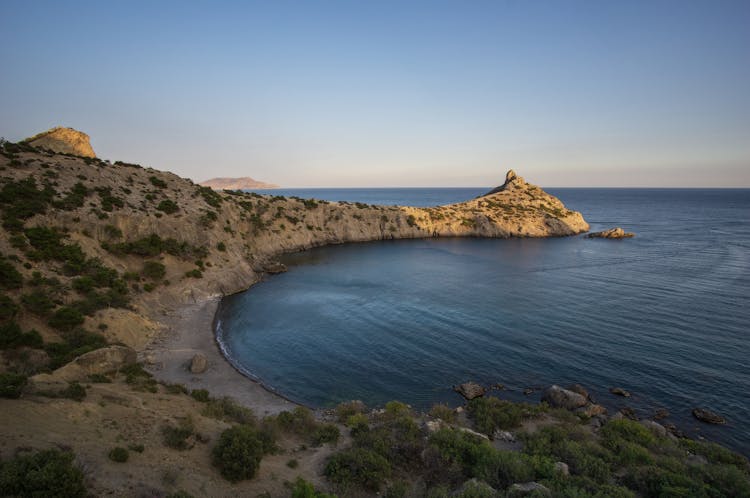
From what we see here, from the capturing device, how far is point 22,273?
32.0 m

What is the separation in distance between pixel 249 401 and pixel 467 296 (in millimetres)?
34653

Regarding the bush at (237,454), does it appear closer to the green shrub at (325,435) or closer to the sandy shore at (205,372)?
the green shrub at (325,435)

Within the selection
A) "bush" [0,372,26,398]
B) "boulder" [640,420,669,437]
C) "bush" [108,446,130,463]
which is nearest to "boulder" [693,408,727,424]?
"boulder" [640,420,669,437]

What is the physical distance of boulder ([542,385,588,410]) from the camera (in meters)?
25.4

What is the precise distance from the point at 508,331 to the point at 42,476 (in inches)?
1457

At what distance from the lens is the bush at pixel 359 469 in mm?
15695

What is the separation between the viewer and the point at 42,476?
10.9m

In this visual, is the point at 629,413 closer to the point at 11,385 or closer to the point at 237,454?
the point at 237,454

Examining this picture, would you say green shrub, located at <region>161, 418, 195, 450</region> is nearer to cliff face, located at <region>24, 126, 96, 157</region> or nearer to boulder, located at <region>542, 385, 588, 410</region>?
boulder, located at <region>542, 385, 588, 410</region>

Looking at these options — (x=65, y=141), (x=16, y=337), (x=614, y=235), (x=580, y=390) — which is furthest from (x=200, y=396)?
(x=614, y=235)

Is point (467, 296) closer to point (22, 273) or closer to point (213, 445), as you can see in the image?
point (213, 445)

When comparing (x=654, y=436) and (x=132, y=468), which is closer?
(x=132, y=468)

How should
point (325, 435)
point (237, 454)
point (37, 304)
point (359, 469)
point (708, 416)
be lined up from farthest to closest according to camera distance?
point (37, 304) < point (708, 416) < point (325, 435) < point (359, 469) < point (237, 454)

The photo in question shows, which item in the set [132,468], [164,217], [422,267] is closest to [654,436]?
[132,468]
